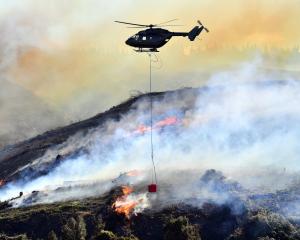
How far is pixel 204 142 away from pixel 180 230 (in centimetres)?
3139

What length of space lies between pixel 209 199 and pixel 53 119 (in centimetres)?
11670

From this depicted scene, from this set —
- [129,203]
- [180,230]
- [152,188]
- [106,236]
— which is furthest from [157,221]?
[152,188]

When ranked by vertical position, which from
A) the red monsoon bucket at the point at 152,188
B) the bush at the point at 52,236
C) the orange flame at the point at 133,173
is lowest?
the bush at the point at 52,236

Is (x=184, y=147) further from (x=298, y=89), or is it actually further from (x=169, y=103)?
(x=298, y=89)

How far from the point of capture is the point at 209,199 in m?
55.9

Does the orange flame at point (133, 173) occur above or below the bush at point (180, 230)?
above

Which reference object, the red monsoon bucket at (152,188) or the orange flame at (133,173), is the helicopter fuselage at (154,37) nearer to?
the red monsoon bucket at (152,188)

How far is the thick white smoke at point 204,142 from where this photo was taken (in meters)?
66.5

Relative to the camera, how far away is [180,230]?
162ft

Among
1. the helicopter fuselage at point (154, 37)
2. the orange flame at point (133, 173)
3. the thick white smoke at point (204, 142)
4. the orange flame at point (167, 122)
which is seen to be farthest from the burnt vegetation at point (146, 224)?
the orange flame at point (167, 122)

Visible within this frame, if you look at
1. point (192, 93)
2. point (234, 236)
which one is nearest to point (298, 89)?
point (192, 93)

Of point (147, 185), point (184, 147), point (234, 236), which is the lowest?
point (234, 236)

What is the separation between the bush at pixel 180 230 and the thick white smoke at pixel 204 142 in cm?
680

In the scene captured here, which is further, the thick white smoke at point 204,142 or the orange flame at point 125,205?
the thick white smoke at point 204,142
